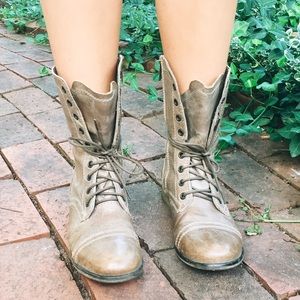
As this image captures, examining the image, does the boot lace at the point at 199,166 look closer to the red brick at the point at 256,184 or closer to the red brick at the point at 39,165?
the red brick at the point at 256,184

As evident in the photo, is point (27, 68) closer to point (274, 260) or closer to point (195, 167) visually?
point (195, 167)

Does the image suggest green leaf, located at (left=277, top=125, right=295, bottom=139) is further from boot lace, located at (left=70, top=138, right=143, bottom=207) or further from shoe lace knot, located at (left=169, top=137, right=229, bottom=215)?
boot lace, located at (left=70, top=138, right=143, bottom=207)

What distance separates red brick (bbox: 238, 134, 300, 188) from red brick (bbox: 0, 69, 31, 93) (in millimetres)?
1024

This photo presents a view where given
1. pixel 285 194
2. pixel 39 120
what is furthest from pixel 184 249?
pixel 39 120

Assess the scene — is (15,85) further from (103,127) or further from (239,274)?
(239,274)

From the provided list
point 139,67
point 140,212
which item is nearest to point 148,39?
point 139,67

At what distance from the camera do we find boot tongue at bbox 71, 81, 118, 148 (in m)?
1.16

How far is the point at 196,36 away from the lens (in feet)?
3.78

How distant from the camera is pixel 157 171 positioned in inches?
60.9

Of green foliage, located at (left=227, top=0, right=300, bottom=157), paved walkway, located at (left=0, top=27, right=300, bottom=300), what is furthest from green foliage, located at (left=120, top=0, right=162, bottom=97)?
green foliage, located at (left=227, top=0, right=300, bottom=157)

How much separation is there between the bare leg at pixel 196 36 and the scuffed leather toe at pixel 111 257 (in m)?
0.35

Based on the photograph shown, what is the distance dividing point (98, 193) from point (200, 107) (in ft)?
0.90

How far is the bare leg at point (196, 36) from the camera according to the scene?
3.72 feet

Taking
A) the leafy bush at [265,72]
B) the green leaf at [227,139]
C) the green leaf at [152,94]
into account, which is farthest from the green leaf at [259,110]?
the green leaf at [152,94]
